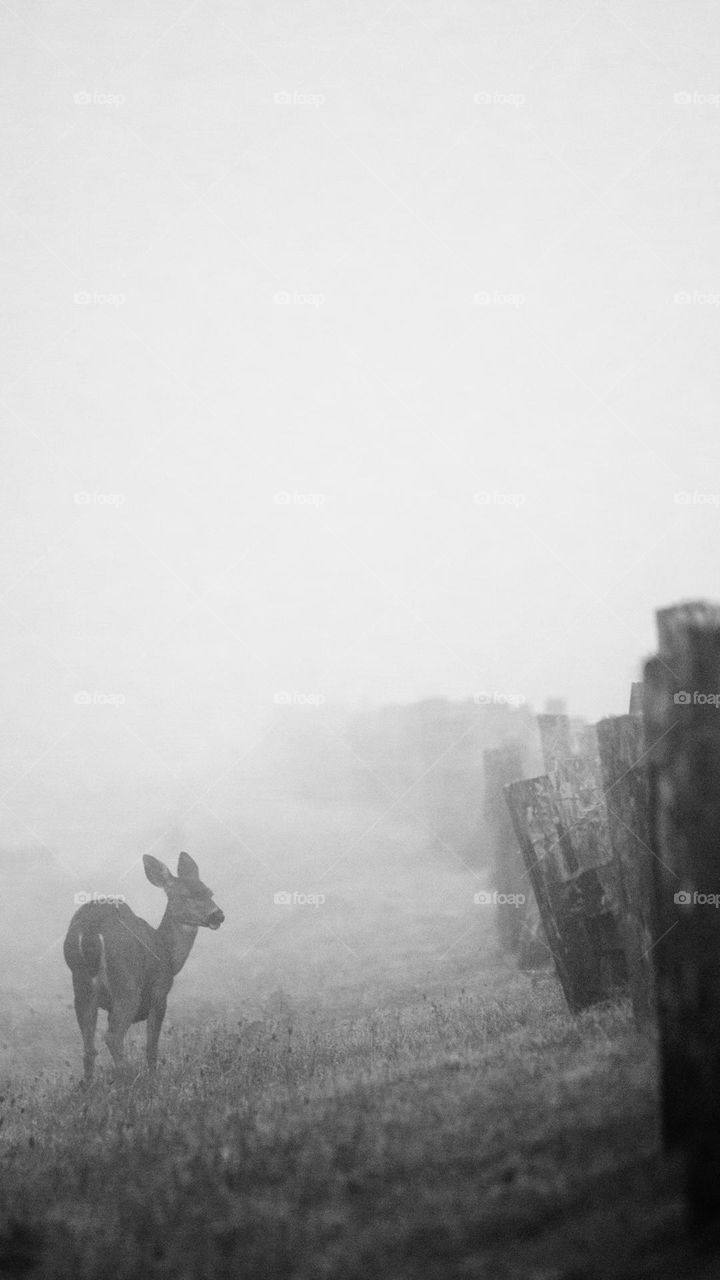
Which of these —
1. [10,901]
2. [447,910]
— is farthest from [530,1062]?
[10,901]

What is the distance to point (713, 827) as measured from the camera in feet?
16.5

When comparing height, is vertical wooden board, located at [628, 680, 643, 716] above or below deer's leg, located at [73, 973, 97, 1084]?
above

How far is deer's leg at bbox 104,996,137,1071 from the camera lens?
12.8 metres

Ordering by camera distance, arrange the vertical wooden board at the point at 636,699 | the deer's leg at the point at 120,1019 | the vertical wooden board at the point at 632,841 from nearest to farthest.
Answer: the vertical wooden board at the point at 632,841 → the vertical wooden board at the point at 636,699 → the deer's leg at the point at 120,1019

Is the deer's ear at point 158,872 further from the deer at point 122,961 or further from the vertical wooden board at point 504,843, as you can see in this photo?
the vertical wooden board at point 504,843

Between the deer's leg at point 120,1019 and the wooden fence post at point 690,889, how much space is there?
974cm

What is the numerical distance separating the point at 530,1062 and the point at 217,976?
21871 mm

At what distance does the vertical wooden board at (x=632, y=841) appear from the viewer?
8.98m

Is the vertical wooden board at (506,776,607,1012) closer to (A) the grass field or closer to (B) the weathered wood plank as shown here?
(B) the weathered wood plank

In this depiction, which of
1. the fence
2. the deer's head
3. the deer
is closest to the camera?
the fence

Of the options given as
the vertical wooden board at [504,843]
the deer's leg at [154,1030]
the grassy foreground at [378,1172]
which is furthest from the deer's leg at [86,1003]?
the vertical wooden board at [504,843]

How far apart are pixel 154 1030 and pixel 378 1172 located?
825 centimetres

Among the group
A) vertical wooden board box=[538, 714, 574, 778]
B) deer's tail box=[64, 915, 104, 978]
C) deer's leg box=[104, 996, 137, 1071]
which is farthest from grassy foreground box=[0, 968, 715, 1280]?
vertical wooden board box=[538, 714, 574, 778]

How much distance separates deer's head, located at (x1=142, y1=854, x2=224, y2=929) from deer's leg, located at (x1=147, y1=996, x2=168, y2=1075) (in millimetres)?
1181
